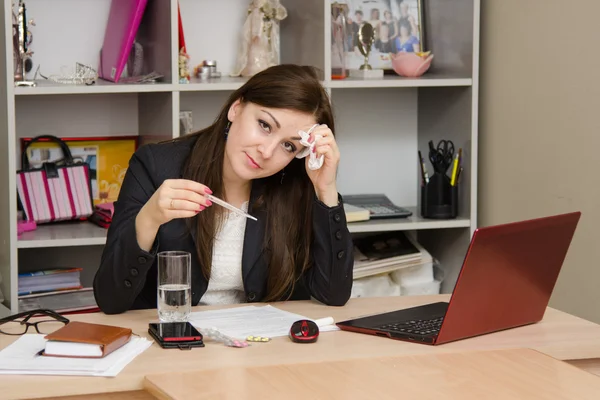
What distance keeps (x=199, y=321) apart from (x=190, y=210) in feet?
0.76

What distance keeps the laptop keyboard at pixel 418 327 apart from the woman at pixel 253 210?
0.82 feet

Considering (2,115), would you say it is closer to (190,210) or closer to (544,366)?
(190,210)

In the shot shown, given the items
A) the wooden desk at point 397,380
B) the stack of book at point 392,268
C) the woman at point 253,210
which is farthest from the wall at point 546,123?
the wooden desk at point 397,380

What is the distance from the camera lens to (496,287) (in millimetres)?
1659

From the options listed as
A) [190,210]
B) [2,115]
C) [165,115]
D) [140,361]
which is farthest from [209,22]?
[140,361]

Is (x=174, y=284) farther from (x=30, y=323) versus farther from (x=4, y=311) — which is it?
(x=4, y=311)

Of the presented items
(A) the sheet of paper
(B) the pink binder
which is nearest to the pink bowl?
(B) the pink binder

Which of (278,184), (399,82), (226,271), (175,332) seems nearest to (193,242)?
(226,271)

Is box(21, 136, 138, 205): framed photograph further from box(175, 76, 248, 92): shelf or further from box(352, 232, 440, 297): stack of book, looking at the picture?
box(352, 232, 440, 297): stack of book

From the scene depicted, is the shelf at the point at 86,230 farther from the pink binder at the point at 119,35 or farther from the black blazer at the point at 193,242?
the black blazer at the point at 193,242

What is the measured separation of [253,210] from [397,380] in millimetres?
828

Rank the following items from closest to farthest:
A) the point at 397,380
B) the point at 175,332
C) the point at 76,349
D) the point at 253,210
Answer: the point at 397,380 → the point at 76,349 → the point at 175,332 → the point at 253,210

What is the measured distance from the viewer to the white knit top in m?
2.09

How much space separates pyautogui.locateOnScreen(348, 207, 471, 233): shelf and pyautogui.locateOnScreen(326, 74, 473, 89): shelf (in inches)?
18.2
